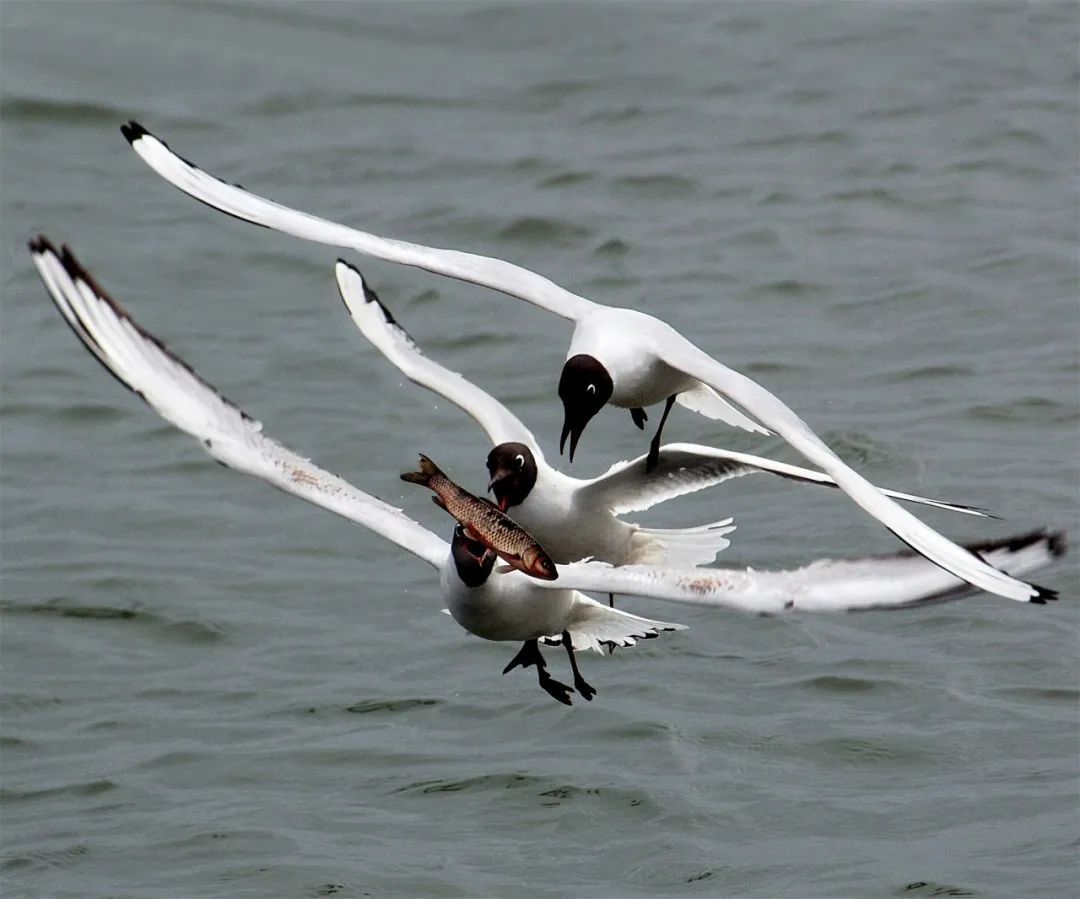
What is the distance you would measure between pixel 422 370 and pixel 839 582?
323 cm

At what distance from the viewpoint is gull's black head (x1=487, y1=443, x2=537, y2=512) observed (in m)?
8.43

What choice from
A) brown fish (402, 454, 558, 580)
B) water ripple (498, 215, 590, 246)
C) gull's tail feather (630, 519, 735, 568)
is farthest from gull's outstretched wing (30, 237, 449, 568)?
water ripple (498, 215, 590, 246)

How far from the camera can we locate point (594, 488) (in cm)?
888

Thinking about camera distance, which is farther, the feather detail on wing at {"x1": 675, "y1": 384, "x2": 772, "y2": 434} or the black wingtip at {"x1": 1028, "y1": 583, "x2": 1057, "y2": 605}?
the feather detail on wing at {"x1": 675, "y1": 384, "x2": 772, "y2": 434}

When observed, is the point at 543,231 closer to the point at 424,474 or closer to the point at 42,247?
the point at 42,247

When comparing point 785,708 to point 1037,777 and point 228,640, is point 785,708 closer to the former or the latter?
point 1037,777

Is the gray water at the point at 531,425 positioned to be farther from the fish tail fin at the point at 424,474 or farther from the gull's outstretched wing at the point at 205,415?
the fish tail fin at the point at 424,474

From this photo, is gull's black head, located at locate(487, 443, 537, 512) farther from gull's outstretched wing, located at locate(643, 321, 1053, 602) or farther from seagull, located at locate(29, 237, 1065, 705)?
gull's outstretched wing, located at locate(643, 321, 1053, 602)

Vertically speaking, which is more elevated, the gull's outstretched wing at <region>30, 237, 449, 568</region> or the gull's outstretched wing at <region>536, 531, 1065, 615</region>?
the gull's outstretched wing at <region>30, 237, 449, 568</region>

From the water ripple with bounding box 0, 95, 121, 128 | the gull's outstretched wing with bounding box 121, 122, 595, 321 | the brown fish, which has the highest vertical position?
the water ripple with bounding box 0, 95, 121, 128

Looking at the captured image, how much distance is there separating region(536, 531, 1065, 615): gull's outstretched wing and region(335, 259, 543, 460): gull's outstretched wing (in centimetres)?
200

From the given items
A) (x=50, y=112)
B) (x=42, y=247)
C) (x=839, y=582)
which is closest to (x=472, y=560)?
(x=839, y=582)

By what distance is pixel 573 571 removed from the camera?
734 cm

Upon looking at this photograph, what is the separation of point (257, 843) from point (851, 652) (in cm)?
344
